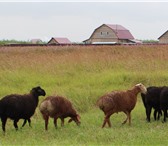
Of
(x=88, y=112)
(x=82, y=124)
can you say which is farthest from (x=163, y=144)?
(x=88, y=112)

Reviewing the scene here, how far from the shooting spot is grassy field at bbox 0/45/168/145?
10.4 meters

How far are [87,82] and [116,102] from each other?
243 inches

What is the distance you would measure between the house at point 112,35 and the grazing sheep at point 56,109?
4654 cm

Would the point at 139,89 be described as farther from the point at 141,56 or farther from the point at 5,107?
the point at 141,56

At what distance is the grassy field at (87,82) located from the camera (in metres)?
10.4

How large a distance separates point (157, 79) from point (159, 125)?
21.3 feet

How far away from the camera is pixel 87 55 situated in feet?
76.1

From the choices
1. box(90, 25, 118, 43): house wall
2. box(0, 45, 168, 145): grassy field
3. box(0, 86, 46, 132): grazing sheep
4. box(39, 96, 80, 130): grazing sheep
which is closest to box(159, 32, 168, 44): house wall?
box(90, 25, 118, 43): house wall

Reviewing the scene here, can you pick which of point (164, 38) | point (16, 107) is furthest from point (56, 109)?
point (164, 38)

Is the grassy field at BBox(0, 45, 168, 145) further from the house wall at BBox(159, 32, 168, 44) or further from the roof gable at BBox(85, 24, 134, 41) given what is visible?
the house wall at BBox(159, 32, 168, 44)

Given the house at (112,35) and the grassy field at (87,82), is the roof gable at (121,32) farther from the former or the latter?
the grassy field at (87,82)

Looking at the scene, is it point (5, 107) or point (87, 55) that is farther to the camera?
point (87, 55)

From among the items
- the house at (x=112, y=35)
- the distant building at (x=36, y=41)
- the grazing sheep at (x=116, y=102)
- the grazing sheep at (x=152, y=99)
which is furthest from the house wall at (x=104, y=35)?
the grazing sheep at (x=116, y=102)

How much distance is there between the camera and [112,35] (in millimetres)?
61281
